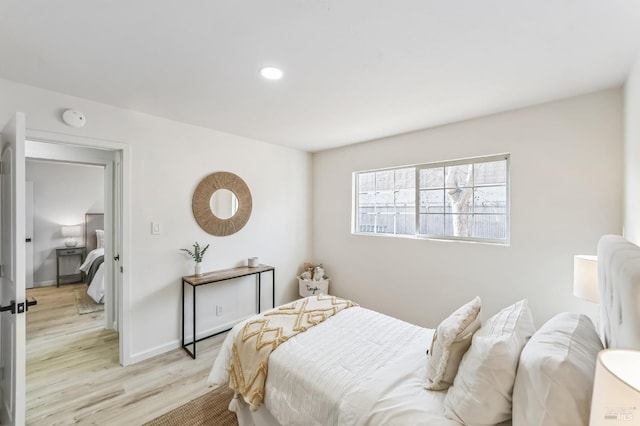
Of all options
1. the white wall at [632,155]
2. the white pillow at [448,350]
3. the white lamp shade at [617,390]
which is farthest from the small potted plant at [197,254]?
the white wall at [632,155]

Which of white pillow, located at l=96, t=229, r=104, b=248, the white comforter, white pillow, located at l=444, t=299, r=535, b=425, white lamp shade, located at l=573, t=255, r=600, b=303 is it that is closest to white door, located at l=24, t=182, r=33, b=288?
white pillow, located at l=96, t=229, r=104, b=248

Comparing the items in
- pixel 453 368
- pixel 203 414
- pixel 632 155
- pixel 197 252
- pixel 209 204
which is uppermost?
pixel 632 155

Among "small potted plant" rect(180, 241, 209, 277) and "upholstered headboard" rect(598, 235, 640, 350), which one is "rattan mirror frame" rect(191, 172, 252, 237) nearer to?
"small potted plant" rect(180, 241, 209, 277)

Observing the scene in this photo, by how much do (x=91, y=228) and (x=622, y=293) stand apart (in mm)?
7454

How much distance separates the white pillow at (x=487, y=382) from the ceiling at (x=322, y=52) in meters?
1.48

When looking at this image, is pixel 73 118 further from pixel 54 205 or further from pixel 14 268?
pixel 54 205

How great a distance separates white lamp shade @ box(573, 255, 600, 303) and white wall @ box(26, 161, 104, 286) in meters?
7.45

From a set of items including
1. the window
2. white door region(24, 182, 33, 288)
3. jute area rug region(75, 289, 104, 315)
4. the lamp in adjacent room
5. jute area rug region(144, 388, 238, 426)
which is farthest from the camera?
the lamp in adjacent room

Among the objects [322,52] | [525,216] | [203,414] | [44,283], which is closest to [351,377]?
[203,414]

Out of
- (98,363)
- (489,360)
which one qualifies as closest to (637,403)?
(489,360)

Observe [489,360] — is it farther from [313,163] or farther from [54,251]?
[54,251]

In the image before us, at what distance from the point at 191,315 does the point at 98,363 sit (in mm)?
852

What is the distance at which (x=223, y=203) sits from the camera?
3.29m

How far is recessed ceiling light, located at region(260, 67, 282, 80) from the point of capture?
5.95ft
